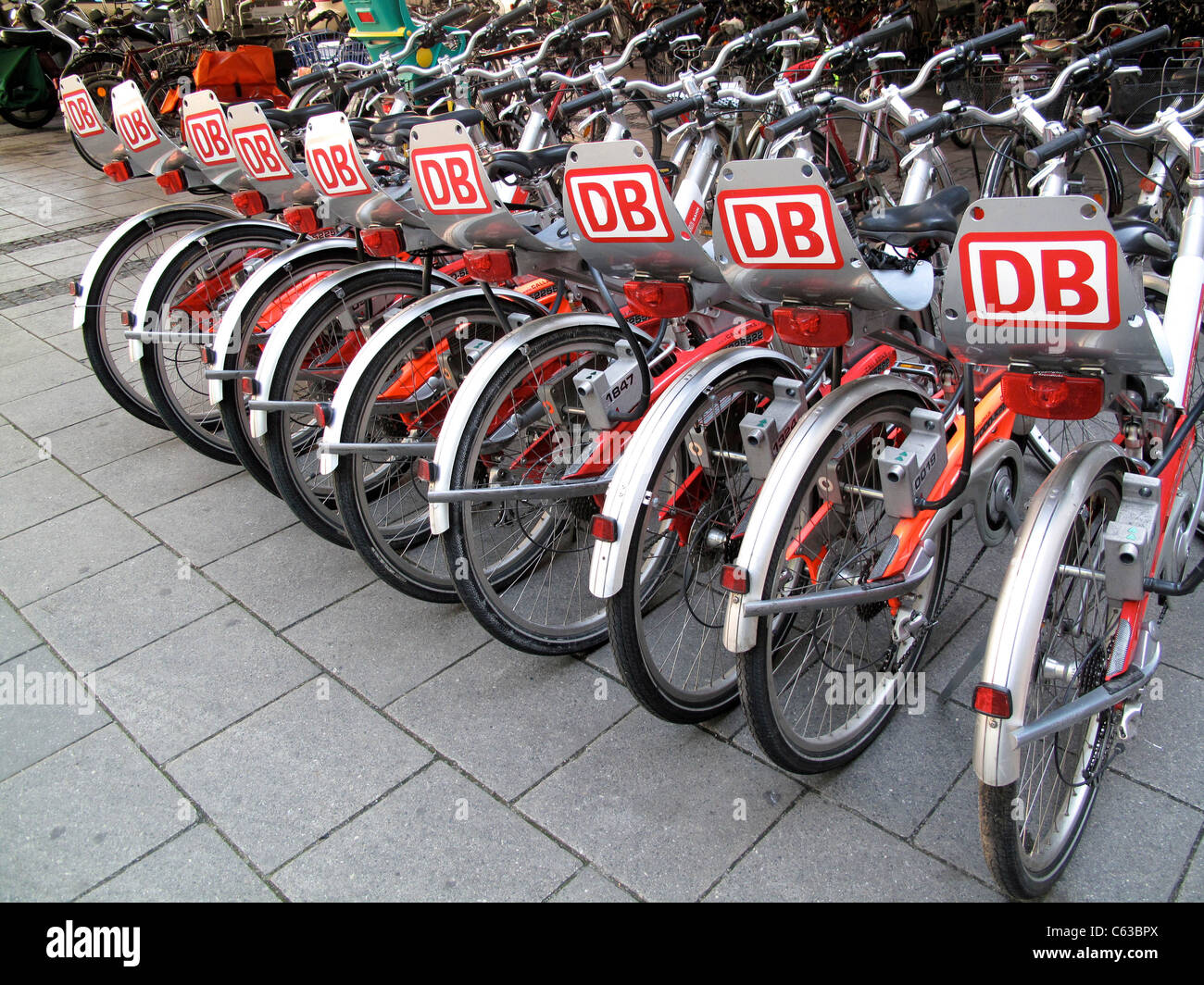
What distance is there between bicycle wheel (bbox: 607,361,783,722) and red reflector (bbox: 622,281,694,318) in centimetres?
22

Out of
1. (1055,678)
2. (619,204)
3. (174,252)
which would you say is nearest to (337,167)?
(619,204)

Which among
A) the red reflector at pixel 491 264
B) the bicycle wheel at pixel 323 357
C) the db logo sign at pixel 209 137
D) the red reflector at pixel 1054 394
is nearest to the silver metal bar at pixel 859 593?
the red reflector at pixel 1054 394

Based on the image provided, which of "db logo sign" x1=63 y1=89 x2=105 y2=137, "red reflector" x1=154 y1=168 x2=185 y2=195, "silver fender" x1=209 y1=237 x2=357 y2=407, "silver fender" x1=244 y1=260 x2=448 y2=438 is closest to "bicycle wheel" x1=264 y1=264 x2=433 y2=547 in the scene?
"silver fender" x1=244 y1=260 x2=448 y2=438

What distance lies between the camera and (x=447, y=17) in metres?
4.78

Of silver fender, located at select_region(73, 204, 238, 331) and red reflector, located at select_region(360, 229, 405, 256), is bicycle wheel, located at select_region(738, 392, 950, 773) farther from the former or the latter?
silver fender, located at select_region(73, 204, 238, 331)

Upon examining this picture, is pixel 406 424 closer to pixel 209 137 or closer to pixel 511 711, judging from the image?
pixel 511 711

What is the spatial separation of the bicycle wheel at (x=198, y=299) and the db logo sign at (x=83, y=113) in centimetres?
60

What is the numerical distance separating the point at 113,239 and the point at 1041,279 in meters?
3.65

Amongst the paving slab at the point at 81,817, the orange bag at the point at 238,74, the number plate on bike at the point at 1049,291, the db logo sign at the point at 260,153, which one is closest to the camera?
the number plate on bike at the point at 1049,291

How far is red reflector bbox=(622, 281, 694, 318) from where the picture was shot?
2.21m

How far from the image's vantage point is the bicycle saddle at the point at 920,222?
2.11 metres

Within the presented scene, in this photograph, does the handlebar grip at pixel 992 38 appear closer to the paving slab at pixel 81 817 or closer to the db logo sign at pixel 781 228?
the db logo sign at pixel 781 228

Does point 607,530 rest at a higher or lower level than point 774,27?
lower
